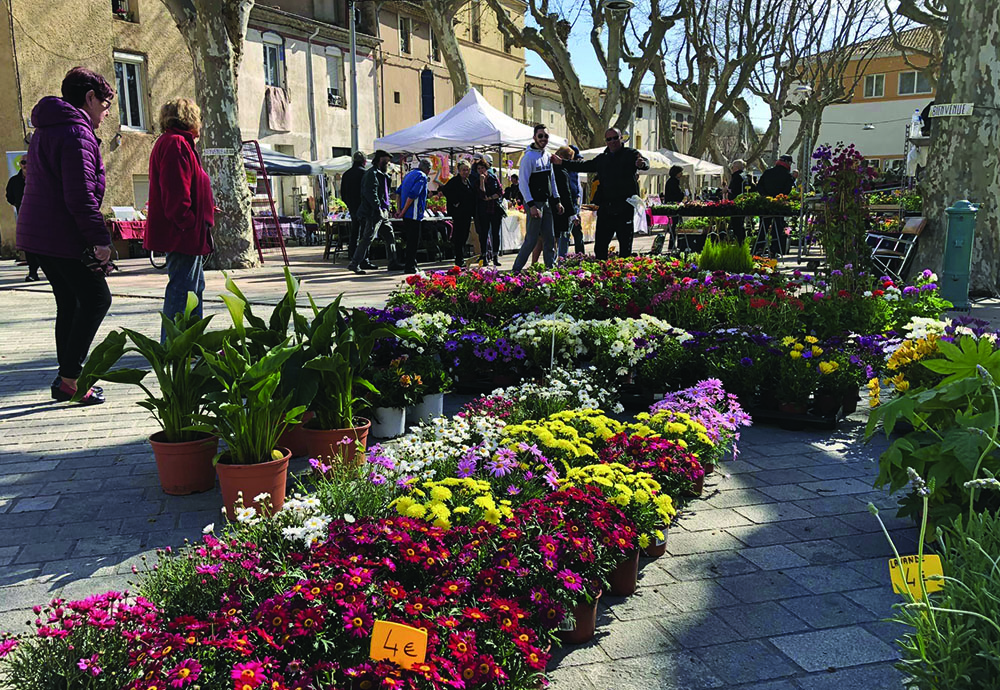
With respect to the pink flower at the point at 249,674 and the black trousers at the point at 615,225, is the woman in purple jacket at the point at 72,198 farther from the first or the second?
the black trousers at the point at 615,225

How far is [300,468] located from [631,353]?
2132 mm

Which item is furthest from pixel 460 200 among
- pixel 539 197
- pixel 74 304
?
pixel 74 304

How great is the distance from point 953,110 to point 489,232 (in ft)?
24.3

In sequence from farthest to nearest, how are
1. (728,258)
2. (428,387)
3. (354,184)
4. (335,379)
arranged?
1. (354,184)
2. (728,258)
3. (428,387)
4. (335,379)

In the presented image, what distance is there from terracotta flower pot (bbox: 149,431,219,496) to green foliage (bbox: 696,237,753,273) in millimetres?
5672

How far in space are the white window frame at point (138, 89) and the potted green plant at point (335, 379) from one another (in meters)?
19.7

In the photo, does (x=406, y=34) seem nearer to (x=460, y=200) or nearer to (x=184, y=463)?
(x=460, y=200)

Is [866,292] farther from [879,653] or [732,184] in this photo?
[732,184]

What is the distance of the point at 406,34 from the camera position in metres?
32.3

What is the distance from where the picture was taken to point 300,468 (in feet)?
12.9

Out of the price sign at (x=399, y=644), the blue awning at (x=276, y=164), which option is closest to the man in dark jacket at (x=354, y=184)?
the blue awning at (x=276, y=164)

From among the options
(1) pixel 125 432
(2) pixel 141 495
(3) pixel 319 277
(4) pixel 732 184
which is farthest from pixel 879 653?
(4) pixel 732 184

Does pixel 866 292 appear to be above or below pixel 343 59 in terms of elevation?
below

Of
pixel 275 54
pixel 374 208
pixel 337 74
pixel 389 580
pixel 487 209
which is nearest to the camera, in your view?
pixel 389 580
